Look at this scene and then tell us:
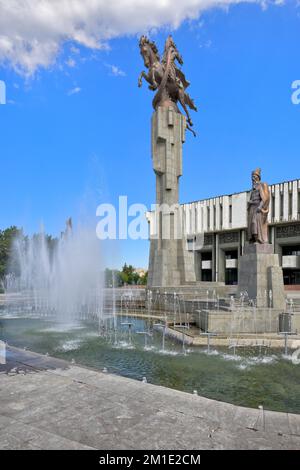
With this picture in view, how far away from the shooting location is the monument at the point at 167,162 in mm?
24156

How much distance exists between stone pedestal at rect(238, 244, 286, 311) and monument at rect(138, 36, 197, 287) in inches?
399

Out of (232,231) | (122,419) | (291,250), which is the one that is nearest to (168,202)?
(122,419)

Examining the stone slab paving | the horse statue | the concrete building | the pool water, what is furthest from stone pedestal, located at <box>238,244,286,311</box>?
the concrete building

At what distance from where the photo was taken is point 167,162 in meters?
24.8

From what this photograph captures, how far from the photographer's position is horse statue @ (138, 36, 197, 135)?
25.5 metres

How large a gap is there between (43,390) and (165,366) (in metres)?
3.53

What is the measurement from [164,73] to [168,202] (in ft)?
32.3

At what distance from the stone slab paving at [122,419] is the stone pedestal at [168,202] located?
707 inches

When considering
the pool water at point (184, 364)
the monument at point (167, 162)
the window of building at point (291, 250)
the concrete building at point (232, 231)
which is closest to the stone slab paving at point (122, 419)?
the pool water at point (184, 364)

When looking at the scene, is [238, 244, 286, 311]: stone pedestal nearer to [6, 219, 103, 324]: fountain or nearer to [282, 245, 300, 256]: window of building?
[6, 219, 103, 324]: fountain

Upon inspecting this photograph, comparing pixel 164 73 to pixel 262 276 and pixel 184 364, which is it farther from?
pixel 184 364

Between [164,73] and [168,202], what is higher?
[164,73]

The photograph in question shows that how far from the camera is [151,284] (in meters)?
24.2
